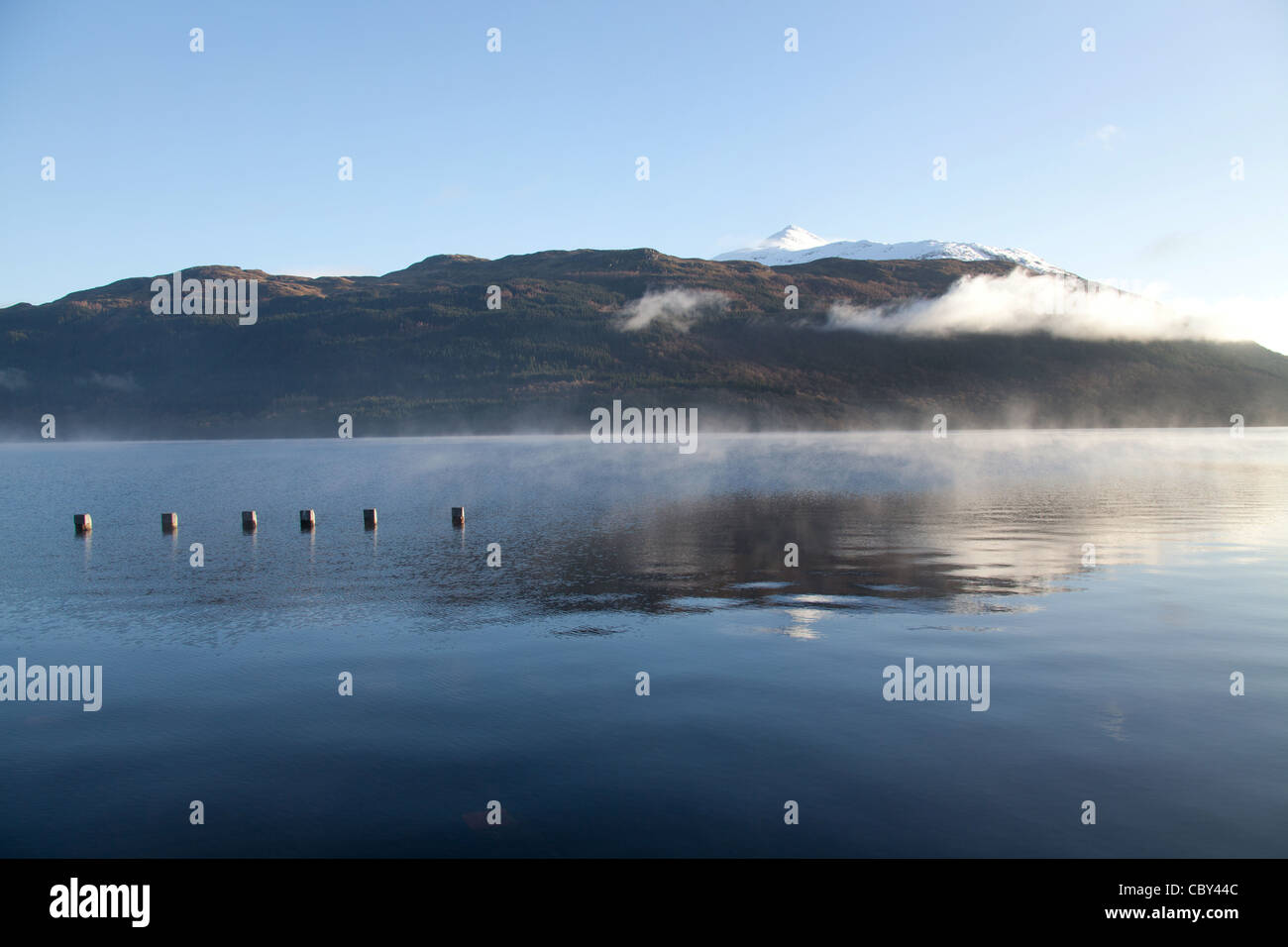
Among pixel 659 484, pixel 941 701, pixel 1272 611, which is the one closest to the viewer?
pixel 941 701

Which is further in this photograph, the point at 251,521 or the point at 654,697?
the point at 251,521

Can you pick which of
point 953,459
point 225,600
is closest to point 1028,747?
point 225,600

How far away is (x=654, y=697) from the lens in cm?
1553

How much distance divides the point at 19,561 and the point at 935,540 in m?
33.2

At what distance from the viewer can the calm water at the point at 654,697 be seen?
10.8 m

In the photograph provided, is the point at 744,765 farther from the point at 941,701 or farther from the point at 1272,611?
the point at 1272,611

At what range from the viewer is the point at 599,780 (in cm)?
1201

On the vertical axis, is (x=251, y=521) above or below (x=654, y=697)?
above

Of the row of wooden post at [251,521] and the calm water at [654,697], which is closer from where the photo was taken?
the calm water at [654,697]

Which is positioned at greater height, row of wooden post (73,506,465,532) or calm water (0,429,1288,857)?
row of wooden post (73,506,465,532)

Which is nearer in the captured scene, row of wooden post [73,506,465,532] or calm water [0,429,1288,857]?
calm water [0,429,1288,857]

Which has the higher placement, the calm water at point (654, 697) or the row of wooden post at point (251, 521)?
the row of wooden post at point (251, 521)

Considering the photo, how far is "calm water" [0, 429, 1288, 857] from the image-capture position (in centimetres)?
1080
